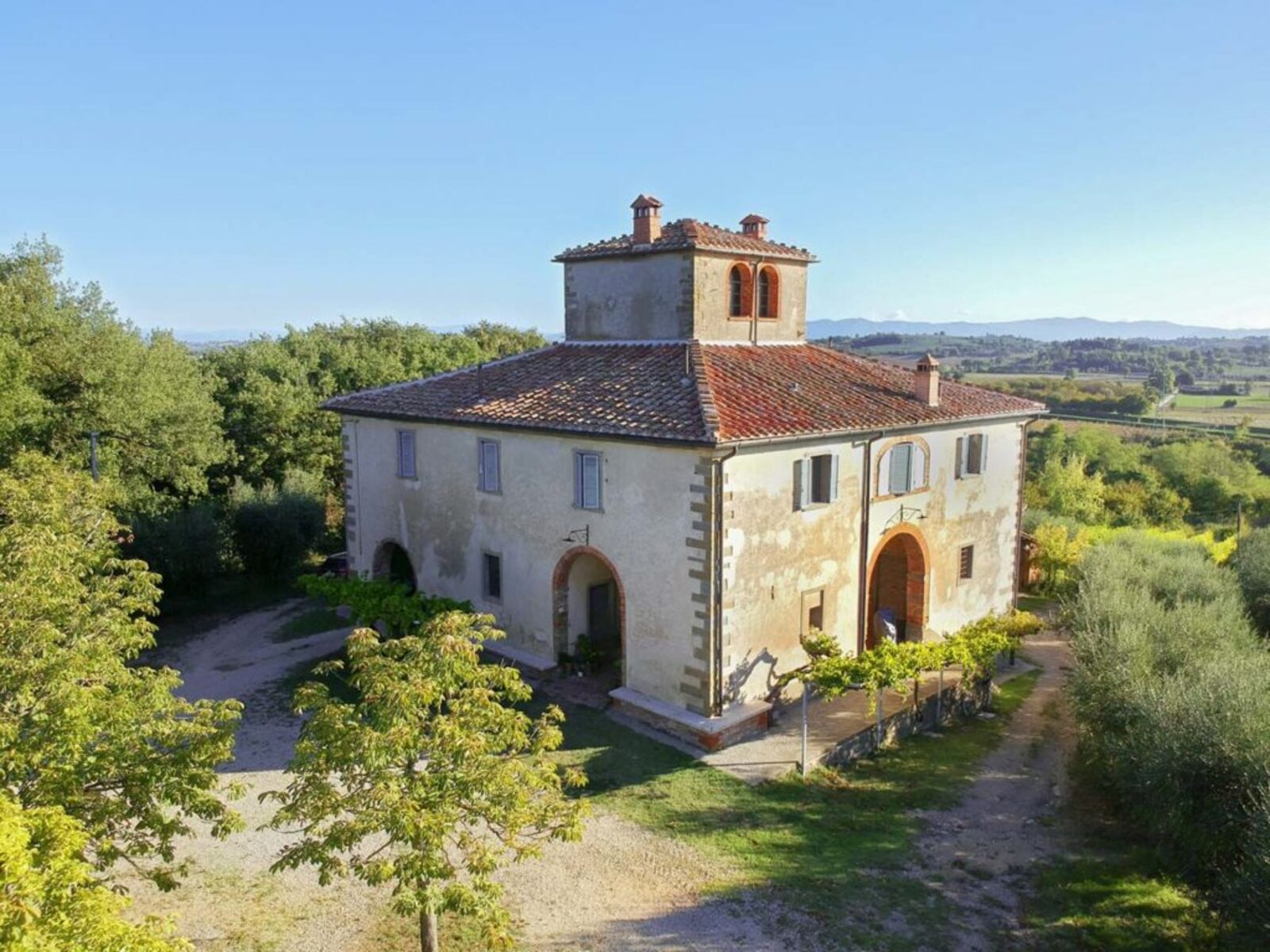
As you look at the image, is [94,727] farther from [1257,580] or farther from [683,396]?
[1257,580]

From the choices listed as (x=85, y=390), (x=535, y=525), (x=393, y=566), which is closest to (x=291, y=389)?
(x=85, y=390)

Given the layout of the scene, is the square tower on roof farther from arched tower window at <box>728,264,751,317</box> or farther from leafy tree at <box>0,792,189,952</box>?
leafy tree at <box>0,792,189,952</box>

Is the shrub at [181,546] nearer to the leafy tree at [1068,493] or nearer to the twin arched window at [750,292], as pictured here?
the twin arched window at [750,292]

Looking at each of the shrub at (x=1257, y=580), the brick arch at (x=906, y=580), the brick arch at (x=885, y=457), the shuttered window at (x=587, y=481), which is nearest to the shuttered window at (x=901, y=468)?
the brick arch at (x=885, y=457)

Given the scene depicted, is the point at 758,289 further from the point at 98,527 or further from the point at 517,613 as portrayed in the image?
the point at 98,527

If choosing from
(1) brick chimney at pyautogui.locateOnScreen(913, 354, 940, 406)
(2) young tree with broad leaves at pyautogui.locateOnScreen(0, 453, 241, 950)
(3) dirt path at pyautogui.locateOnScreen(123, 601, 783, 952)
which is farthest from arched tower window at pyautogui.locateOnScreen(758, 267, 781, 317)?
(2) young tree with broad leaves at pyautogui.locateOnScreen(0, 453, 241, 950)

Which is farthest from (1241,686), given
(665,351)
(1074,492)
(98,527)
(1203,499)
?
(1203,499)
